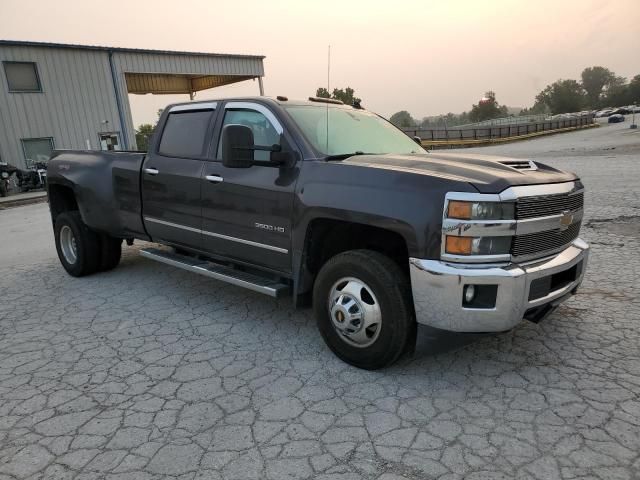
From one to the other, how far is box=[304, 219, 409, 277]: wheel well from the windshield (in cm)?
58

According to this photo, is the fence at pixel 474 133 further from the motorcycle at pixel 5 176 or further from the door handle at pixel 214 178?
the door handle at pixel 214 178

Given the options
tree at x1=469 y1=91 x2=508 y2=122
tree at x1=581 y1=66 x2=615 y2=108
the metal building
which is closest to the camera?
the metal building

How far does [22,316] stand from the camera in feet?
15.5

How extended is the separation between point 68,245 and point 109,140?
59.3ft

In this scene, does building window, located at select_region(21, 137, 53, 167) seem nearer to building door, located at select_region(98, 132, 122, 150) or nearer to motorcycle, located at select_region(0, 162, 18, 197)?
motorcycle, located at select_region(0, 162, 18, 197)

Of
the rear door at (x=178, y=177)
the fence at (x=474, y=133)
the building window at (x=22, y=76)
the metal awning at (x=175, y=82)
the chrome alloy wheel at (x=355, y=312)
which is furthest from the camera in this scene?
the fence at (x=474, y=133)

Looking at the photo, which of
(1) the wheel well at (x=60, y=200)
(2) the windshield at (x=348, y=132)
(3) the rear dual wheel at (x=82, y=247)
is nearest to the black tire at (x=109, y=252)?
(3) the rear dual wheel at (x=82, y=247)

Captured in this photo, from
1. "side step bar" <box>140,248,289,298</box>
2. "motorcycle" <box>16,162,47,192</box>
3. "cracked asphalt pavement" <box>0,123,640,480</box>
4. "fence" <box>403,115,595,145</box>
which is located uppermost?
"side step bar" <box>140,248,289,298</box>

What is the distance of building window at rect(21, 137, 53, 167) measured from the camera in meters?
19.8

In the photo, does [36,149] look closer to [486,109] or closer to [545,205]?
[545,205]

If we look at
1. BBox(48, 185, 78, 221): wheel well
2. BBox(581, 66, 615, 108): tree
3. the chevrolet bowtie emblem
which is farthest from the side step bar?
BBox(581, 66, 615, 108): tree

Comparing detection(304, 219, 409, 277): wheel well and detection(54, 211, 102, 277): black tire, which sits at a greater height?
detection(304, 219, 409, 277): wheel well

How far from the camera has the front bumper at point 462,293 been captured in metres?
2.82

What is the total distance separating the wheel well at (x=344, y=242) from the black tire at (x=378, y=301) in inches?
8.1
